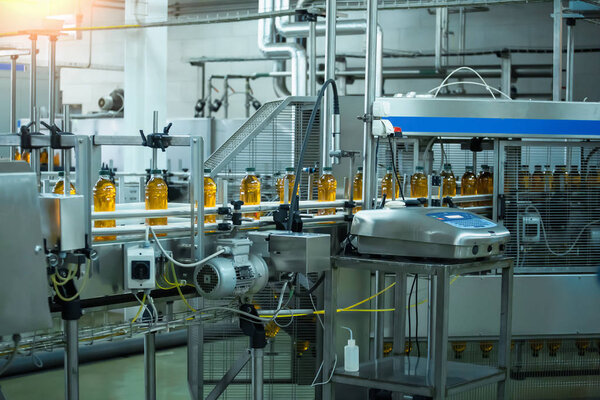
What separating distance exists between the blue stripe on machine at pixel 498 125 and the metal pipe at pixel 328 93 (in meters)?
0.26

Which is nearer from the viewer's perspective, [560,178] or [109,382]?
[560,178]

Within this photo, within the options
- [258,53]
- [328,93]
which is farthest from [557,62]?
[258,53]

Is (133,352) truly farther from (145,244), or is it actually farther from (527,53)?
(527,53)

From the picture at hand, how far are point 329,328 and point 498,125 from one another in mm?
1354

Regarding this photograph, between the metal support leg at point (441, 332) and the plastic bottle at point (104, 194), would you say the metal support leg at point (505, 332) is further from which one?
the plastic bottle at point (104, 194)

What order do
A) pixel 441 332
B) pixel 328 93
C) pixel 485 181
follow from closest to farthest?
pixel 441 332
pixel 328 93
pixel 485 181

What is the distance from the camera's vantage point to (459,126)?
11.1 ft

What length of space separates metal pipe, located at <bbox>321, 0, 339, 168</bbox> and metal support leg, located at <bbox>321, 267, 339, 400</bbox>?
60 centimetres

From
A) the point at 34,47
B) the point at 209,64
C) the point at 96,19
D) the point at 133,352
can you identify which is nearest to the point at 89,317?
the point at 133,352

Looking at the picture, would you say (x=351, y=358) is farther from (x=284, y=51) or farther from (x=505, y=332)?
(x=284, y=51)

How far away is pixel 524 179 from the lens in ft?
11.9

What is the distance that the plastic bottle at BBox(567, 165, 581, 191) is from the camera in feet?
12.0

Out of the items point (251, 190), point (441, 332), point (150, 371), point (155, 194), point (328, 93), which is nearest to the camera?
point (441, 332)

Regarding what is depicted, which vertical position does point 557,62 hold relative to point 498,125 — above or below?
above
